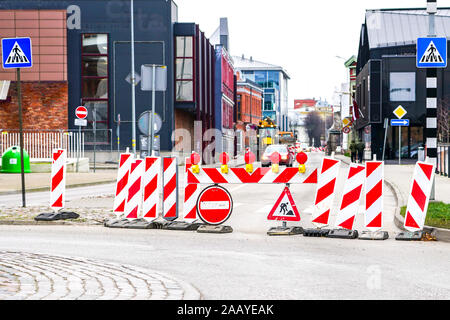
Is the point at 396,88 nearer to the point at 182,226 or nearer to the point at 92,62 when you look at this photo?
the point at 92,62

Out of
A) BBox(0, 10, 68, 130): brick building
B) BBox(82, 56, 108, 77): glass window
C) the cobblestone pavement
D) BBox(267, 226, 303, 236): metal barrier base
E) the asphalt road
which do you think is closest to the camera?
the cobblestone pavement

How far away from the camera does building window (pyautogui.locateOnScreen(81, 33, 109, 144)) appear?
152 feet

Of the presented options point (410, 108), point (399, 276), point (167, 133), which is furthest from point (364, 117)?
point (399, 276)

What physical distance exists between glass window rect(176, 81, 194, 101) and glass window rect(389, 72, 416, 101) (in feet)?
48.3

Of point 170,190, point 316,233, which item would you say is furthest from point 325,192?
point 170,190

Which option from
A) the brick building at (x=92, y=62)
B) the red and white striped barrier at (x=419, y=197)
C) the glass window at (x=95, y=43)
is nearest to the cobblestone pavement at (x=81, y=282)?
the red and white striped barrier at (x=419, y=197)

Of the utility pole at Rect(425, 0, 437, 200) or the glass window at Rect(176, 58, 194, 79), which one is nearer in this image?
the utility pole at Rect(425, 0, 437, 200)

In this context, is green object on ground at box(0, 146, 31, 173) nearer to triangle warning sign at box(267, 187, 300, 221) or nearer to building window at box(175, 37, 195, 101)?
building window at box(175, 37, 195, 101)

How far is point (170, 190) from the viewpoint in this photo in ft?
39.6

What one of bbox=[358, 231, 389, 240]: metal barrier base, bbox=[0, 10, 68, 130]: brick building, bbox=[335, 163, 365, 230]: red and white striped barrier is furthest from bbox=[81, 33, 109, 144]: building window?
bbox=[358, 231, 389, 240]: metal barrier base

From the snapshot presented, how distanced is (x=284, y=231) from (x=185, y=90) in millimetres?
36404

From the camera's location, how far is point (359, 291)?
6441 millimetres
